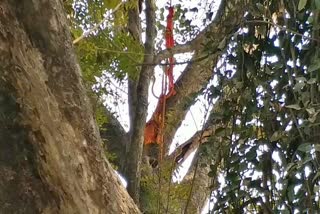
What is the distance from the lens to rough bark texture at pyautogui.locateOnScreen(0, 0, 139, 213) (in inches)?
40.4

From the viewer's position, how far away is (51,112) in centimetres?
102

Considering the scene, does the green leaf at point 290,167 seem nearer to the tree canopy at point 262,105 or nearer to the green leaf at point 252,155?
the tree canopy at point 262,105

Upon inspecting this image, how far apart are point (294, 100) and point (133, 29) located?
123cm

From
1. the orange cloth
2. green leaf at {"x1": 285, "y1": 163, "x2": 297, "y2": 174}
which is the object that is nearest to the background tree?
green leaf at {"x1": 285, "y1": 163, "x2": 297, "y2": 174}

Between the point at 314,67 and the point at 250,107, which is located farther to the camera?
the point at 250,107

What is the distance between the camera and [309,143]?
34.3 inches

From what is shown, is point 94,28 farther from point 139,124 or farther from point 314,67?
point 314,67

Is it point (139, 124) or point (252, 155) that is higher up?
point (139, 124)

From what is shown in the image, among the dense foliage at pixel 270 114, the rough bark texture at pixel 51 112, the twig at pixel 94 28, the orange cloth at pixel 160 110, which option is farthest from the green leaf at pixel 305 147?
the twig at pixel 94 28

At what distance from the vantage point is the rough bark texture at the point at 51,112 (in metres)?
1.03

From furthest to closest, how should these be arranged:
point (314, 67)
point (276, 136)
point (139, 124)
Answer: point (139, 124), point (276, 136), point (314, 67)

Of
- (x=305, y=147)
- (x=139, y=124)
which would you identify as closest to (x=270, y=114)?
(x=305, y=147)

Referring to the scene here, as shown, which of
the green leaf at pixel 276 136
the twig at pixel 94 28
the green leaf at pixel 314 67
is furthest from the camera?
the twig at pixel 94 28

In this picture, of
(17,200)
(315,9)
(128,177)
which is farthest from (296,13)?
(128,177)
